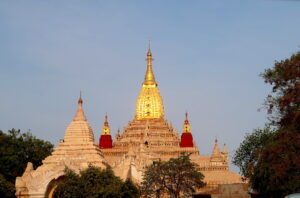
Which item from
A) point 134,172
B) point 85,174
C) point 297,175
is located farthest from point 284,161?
point 134,172

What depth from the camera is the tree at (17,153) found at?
201 feet

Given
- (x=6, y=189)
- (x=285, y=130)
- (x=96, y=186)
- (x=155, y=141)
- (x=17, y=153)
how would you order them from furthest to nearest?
(x=155, y=141), (x=17, y=153), (x=6, y=189), (x=96, y=186), (x=285, y=130)

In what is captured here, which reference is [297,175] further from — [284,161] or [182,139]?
[182,139]

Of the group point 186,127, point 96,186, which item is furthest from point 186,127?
point 96,186

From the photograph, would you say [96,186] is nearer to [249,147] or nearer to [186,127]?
[249,147]

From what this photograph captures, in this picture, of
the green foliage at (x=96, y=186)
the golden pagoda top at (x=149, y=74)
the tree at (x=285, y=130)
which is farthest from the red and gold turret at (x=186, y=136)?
the tree at (x=285, y=130)

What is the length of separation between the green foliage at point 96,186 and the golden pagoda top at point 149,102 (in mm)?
37867

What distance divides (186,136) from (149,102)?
674cm

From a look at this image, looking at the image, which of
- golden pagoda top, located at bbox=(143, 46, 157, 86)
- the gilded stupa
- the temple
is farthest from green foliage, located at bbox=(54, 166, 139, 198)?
golden pagoda top, located at bbox=(143, 46, 157, 86)

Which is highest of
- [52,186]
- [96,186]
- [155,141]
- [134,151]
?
[155,141]

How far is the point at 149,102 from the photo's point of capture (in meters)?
85.9

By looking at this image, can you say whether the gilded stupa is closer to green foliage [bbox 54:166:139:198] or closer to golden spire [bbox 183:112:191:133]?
golden spire [bbox 183:112:191:133]

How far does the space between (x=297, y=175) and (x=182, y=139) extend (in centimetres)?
4935

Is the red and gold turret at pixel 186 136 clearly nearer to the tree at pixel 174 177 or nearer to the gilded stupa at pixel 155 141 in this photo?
the gilded stupa at pixel 155 141
